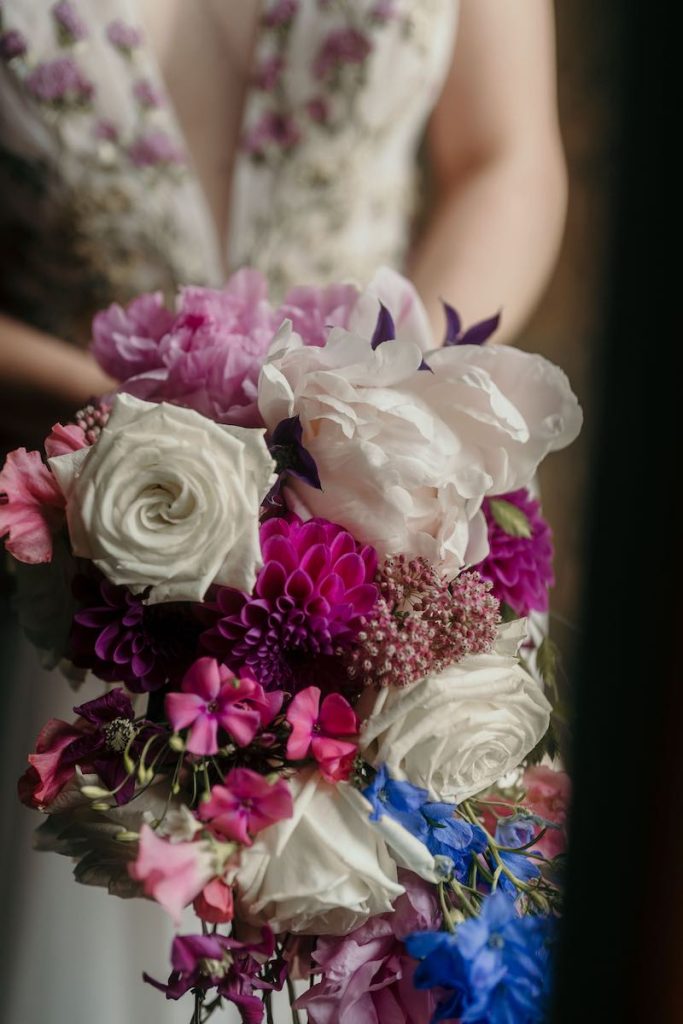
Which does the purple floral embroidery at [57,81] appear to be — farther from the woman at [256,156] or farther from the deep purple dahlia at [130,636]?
the deep purple dahlia at [130,636]

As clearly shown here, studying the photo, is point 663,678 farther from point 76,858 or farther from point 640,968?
point 76,858

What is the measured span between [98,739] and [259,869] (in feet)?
0.27

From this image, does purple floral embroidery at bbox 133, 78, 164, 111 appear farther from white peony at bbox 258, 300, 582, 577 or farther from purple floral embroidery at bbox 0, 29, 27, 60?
white peony at bbox 258, 300, 582, 577

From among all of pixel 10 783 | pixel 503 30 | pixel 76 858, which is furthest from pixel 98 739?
pixel 503 30

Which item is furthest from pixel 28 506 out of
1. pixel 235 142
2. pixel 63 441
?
pixel 235 142

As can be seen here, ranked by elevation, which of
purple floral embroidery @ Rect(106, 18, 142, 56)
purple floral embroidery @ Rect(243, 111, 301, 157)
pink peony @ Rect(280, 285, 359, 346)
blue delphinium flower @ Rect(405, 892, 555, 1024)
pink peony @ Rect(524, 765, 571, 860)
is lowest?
blue delphinium flower @ Rect(405, 892, 555, 1024)

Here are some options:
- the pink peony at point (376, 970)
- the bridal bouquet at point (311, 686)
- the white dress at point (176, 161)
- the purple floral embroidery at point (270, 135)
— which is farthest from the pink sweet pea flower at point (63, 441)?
the purple floral embroidery at point (270, 135)

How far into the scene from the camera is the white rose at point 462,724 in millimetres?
360

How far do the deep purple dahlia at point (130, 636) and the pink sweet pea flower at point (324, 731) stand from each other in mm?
62

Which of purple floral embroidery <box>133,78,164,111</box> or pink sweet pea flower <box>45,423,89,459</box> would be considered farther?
purple floral embroidery <box>133,78,164,111</box>

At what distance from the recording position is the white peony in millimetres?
383

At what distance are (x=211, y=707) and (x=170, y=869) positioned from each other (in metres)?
0.06

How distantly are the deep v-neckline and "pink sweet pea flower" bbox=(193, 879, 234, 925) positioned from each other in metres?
0.69

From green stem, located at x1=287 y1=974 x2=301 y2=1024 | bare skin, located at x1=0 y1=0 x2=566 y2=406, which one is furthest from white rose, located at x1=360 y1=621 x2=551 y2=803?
bare skin, located at x1=0 y1=0 x2=566 y2=406
